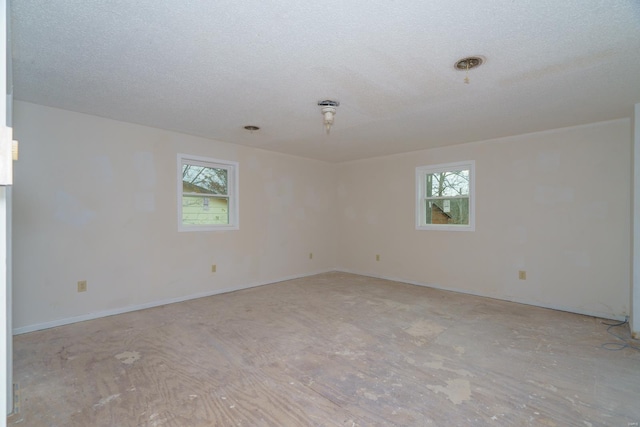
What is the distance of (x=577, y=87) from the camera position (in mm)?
2596

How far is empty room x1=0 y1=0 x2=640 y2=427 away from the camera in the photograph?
1.82m

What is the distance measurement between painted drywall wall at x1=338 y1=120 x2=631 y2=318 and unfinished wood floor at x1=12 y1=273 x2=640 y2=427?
17.5 inches

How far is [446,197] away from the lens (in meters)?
4.88

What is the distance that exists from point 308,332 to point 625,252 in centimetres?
360

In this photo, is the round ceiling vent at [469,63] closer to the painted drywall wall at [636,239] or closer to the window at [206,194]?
the painted drywall wall at [636,239]

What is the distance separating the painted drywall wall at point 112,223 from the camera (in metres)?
3.08

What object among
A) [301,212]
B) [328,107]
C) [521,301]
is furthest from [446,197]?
[328,107]

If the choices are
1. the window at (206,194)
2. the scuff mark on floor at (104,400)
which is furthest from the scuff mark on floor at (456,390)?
the window at (206,194)

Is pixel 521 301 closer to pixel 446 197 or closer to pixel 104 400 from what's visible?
pixel 446 197

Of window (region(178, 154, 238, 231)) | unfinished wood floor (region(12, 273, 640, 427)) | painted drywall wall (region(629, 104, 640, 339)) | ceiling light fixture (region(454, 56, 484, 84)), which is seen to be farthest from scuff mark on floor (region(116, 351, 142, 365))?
painted drywall wall (region(629, 104, 640, 339))

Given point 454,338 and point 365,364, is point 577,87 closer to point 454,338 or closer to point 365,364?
point 454,338

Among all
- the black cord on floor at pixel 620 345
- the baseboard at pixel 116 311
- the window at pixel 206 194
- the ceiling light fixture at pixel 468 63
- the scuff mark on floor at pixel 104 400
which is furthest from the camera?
the window at pixel 206 194

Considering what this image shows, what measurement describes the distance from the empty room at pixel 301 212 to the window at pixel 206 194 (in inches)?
1.2

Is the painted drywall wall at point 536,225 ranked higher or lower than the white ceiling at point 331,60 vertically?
lower
